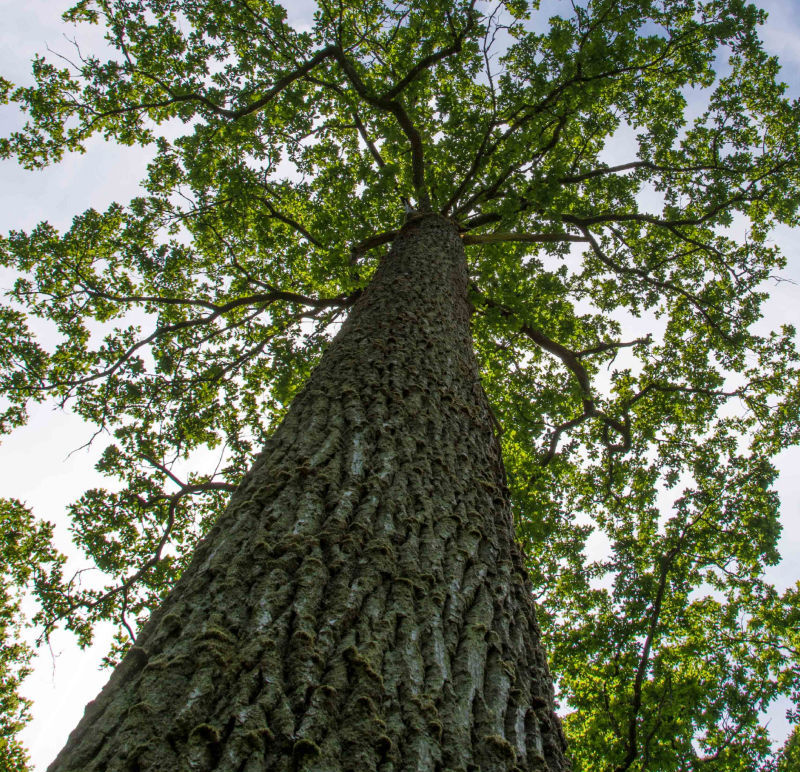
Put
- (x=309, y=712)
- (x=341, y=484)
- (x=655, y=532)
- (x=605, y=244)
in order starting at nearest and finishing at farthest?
(x=309, y=712)
(x=341, y=484)
(x=655, y=532)
(x=605, y=244)

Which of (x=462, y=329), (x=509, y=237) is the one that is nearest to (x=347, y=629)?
(x=462, y=329)

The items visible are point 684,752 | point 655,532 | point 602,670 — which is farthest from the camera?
point 655,532

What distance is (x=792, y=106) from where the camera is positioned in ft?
25.2

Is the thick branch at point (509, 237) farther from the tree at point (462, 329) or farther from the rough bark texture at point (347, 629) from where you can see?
the rough bark texture at point (347, 629)

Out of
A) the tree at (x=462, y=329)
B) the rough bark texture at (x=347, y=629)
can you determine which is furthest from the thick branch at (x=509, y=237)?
the rough bark texture at (x=347, y=629)

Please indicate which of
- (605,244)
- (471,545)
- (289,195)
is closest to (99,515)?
(289,195)

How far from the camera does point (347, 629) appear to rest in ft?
4.36

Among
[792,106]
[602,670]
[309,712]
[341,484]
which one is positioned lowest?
[309,712]

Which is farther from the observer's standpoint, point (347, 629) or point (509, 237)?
point (509, 237)

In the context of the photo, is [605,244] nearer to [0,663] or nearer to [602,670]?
[602,670]

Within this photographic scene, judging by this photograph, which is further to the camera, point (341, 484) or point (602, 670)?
point (602, 670)

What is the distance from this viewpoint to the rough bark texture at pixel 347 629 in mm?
1064

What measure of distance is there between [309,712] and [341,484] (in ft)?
2.85

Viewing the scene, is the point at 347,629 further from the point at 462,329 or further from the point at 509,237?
the point at 509,237
